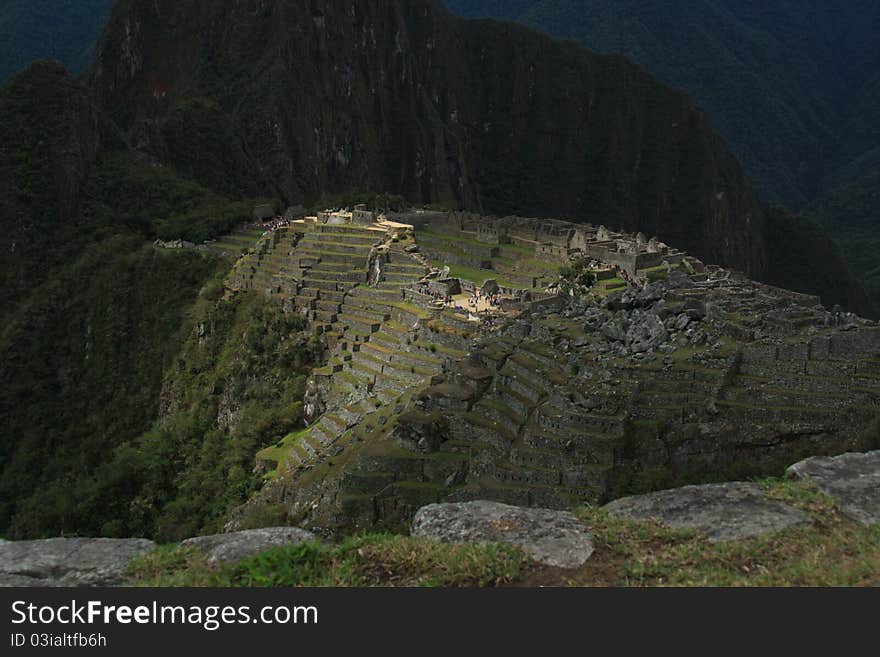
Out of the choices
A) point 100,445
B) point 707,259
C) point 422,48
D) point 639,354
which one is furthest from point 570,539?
point 422,48

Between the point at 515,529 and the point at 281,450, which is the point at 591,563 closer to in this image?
the point at 515,529

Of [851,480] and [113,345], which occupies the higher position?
[851,480]

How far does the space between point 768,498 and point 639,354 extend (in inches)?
554

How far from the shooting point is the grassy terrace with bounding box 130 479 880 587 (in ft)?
21.6

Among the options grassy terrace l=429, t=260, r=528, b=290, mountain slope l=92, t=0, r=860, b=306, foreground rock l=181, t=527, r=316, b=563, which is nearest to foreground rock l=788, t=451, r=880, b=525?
foreground rock l=181, t=527, r=316, b=563

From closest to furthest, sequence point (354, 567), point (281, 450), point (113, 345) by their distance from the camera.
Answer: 1. point (354, 567)
2. point (281, 450)
3. point (113, 345)

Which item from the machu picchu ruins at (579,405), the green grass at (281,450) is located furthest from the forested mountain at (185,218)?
the machu picchu ruins at (579,405)

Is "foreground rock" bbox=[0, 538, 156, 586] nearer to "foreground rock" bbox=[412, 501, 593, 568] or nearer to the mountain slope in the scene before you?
"foreground rock" bbox=[412, 501, 593, 568]

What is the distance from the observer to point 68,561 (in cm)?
719

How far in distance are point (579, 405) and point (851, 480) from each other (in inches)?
484

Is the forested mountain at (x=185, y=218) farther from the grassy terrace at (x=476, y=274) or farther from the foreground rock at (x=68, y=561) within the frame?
the foreground rock at (x=68, y=561)

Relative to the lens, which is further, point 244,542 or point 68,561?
point 244,542

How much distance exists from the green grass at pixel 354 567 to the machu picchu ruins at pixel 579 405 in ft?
29.9

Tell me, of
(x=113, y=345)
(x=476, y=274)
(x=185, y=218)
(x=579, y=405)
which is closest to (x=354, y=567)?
(x=579, y=405)
